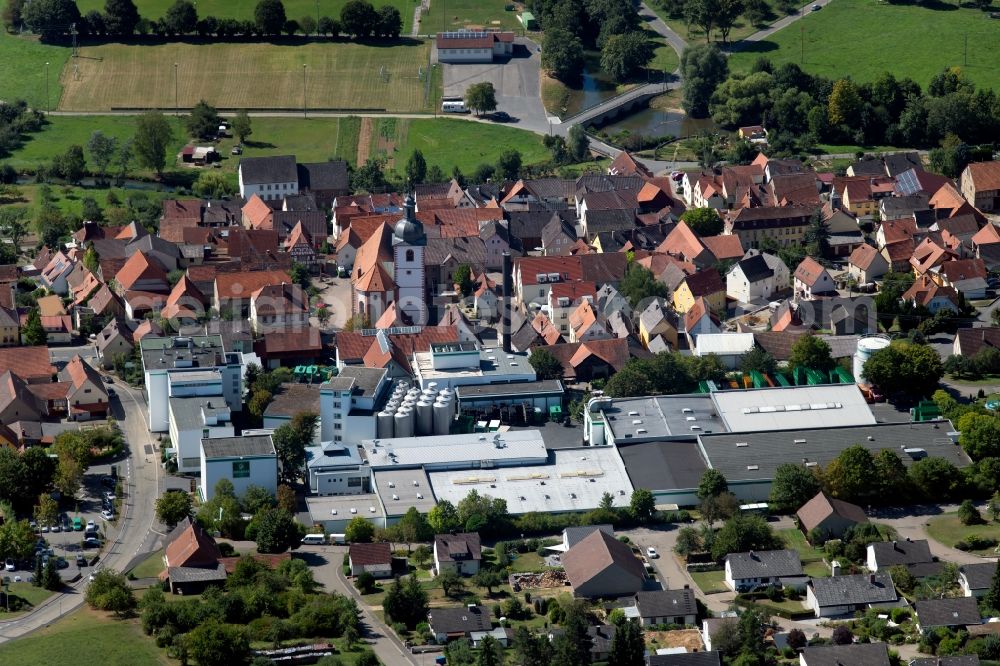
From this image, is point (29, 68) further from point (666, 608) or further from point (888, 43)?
point (666, 608)

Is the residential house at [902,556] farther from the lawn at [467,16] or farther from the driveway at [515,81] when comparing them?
the lawn at [467,16]

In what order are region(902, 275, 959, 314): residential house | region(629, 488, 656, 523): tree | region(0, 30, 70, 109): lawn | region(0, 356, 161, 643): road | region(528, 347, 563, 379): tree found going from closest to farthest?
region(0, 356, 161, 643): road, region(629, 488, 656, 523): tree, region(528, 347, 563, 379): tree, region(902, 275, 959, 314): residential house, region(0, 30, 70, 109): lawn

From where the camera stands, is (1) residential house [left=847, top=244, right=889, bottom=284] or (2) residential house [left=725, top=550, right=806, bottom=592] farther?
(1) residential house [left=847, top=244, right=889, bottom=284]

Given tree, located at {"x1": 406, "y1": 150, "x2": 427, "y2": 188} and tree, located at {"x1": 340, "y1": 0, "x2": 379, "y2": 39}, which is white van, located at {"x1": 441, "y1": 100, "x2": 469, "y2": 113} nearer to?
tree, located at {"x1": 406, "y1": 150, "x2": 427, "y2": 188}

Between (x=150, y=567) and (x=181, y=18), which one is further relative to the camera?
(x=181, y=18)

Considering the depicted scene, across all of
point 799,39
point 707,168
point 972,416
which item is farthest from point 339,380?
point 799,39

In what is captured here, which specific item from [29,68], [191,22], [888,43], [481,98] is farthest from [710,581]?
[191,22]

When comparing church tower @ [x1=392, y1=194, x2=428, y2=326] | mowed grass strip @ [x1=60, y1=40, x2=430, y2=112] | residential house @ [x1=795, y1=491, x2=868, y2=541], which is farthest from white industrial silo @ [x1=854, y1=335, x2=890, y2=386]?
mowed grass strip @ [x1=60, y1=40, x2=430, y2=112]

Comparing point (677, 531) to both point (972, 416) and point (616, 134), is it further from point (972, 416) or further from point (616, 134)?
point (616, 134)
